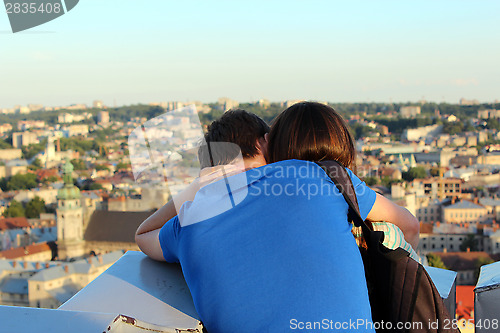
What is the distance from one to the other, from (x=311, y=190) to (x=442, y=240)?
14192 mm

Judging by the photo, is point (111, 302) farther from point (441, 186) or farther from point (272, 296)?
point (441, 186)

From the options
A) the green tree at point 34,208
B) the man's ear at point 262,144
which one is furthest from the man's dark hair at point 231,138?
the green tree at point 34,208

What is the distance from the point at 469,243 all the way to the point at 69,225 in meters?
8.38

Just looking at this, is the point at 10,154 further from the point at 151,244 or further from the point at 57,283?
the point at 151,244

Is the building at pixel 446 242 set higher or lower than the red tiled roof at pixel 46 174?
lower

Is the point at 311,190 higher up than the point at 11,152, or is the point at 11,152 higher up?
the point at 311,190

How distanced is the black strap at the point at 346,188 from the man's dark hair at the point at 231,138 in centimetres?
21

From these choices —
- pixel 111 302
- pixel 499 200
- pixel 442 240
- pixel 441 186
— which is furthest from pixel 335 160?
pixel 441 186

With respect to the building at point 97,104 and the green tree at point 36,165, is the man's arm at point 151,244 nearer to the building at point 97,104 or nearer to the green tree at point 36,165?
the green tree at point 36,165

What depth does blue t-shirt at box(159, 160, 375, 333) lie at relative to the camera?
0.67 meters

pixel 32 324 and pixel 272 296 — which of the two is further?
pixel 272 296

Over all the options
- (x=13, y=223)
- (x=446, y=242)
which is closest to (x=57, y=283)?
(x=13, y=223)

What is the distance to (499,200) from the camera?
58.6 feet

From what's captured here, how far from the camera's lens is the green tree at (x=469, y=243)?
44.9ft
